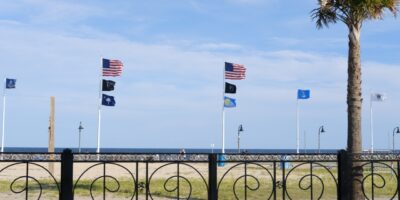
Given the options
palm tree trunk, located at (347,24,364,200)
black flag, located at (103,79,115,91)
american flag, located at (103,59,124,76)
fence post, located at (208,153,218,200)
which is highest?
american flag, located at (103,59,124,76)

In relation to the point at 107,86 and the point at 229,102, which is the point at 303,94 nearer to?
the point at 229,102

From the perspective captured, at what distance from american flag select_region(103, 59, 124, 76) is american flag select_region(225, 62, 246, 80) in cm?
647

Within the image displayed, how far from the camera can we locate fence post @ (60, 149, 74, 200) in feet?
26.6

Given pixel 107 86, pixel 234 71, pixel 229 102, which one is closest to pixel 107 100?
pixel 107 86

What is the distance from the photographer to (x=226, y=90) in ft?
117

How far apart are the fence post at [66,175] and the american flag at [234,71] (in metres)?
27.4

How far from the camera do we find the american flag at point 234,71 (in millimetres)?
35219

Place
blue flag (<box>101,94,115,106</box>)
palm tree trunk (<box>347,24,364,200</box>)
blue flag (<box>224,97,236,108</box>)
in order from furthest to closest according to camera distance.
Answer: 1. blue flag (<box>224,97,236,108</box>)
2. blue flag (<box>101,94,115,106</box>)
3. palm tree trunk (<box>347,24,364,200</box>)

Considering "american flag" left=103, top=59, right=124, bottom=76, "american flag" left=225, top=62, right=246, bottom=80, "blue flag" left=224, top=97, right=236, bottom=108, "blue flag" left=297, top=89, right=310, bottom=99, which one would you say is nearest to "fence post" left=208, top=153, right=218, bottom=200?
"american flag" left=103, top=59, right=124, bottom=76

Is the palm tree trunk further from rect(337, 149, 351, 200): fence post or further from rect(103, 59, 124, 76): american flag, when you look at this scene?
rect(103, 59, 124, 76): american flag

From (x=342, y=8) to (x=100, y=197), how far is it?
357 inches

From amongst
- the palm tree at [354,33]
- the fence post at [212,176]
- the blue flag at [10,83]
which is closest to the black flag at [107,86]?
the blue flag at [10,83]

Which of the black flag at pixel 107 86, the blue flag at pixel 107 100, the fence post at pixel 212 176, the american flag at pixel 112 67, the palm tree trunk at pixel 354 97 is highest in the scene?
the american flag at pixel 112 67

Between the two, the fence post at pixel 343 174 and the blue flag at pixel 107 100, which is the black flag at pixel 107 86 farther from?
the fence post at pixel 343 174
